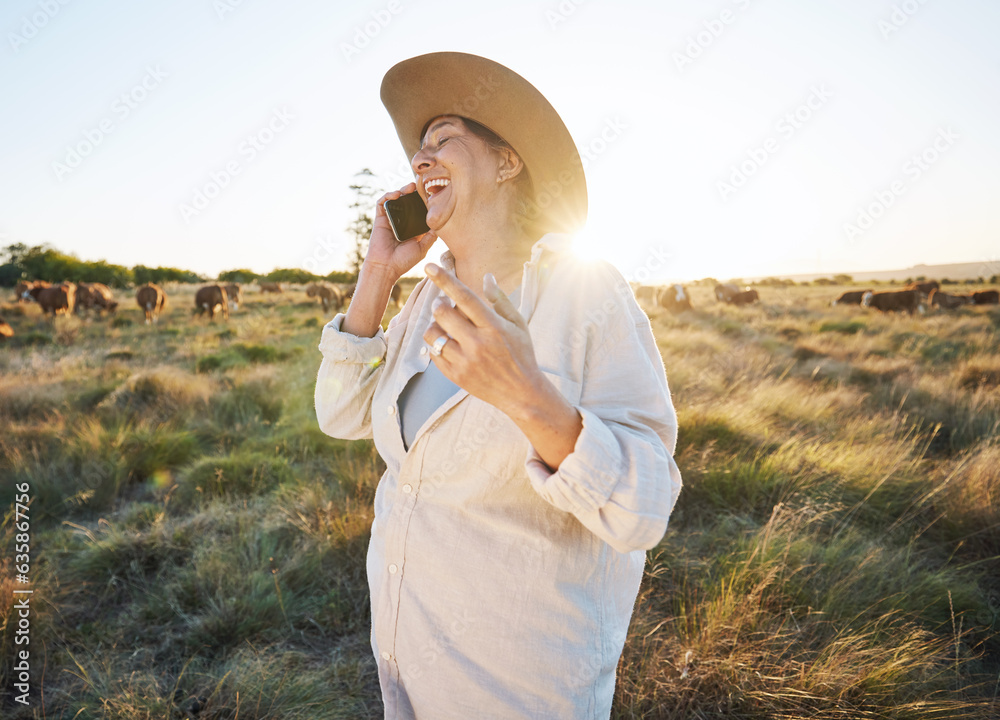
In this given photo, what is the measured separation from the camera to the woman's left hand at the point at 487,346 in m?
0.88

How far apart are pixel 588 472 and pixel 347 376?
1078 mm

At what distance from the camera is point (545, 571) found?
131cm

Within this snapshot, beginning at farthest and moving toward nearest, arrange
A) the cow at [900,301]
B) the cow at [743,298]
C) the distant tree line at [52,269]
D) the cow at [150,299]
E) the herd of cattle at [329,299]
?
the distant tree line at [52,269]
the cow at [743,298]
the cow at [900,301]
the cow at [150,299]
the herd of cattle at [329,299]

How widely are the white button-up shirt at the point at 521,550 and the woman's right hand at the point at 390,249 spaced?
687 millimetres

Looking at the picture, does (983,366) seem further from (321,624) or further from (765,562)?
(321,624)

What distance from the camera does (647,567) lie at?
3.38 m

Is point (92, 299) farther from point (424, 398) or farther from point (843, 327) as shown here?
point (843, 327)

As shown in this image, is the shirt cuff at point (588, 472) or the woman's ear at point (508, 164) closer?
the shirt cuff at point (588, 472)

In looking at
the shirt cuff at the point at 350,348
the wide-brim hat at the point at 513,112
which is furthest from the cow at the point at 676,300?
the shirt cuff at the point at 350,348

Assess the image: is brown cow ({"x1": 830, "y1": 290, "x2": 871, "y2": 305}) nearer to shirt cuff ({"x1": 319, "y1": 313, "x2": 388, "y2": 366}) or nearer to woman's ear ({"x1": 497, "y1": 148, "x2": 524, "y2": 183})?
woman's ear ({"x1": 497, "y1": 148, "x2": 524, "y2": 183})

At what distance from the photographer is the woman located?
1.01 m

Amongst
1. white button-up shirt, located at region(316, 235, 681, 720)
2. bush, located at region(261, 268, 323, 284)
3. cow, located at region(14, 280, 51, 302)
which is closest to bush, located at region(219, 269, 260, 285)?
bush, located at region(261, 268, 323, 284)

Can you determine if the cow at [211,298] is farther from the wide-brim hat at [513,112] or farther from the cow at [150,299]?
the wide-brim hat at [513,112]

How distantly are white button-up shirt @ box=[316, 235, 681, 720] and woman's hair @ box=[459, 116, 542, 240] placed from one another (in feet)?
1.31
